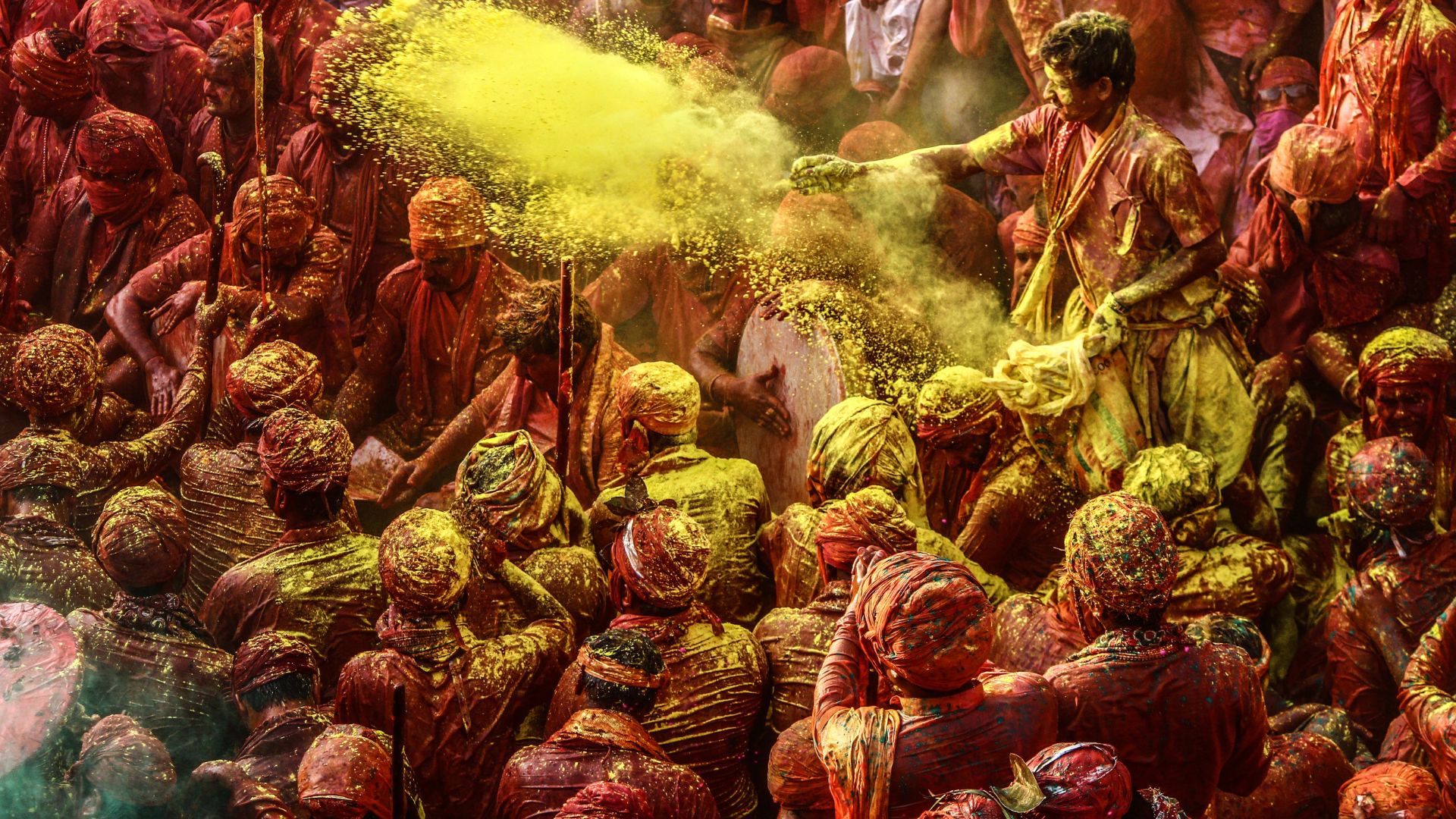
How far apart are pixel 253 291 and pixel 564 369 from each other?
93.0 inches

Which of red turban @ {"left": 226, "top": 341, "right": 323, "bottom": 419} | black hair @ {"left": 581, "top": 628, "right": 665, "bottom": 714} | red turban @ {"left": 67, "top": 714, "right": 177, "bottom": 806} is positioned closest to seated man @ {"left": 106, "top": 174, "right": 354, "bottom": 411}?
red turban @ {"left": 226, "top": 341, "right": 323, "bottom": 419}

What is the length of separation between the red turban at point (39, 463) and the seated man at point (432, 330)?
6.78 feet

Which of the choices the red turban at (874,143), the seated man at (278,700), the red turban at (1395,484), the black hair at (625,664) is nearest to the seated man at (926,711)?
the black hair at (625,664)

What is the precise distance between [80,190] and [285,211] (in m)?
2.04

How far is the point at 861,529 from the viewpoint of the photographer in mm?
6559

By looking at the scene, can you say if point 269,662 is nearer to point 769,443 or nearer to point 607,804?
point 607,804

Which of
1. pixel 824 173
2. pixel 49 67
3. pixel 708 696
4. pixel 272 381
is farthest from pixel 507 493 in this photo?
pixel 49 67

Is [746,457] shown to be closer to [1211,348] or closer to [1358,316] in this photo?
[1211,348]

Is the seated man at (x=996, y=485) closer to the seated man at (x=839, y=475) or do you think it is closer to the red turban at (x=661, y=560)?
the seated man at (x=839, y=475)

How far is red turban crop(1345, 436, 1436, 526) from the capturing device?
7113 mm

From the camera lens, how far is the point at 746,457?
30.5 ft

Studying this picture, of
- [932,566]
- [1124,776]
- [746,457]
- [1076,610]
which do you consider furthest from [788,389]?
[1124,776]

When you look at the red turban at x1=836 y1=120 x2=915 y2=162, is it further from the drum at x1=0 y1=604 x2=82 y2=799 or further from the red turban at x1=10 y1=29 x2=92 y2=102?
the drum at x1=0 y1=604 x2=82 y2=799

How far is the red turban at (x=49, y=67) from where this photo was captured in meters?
11.2
